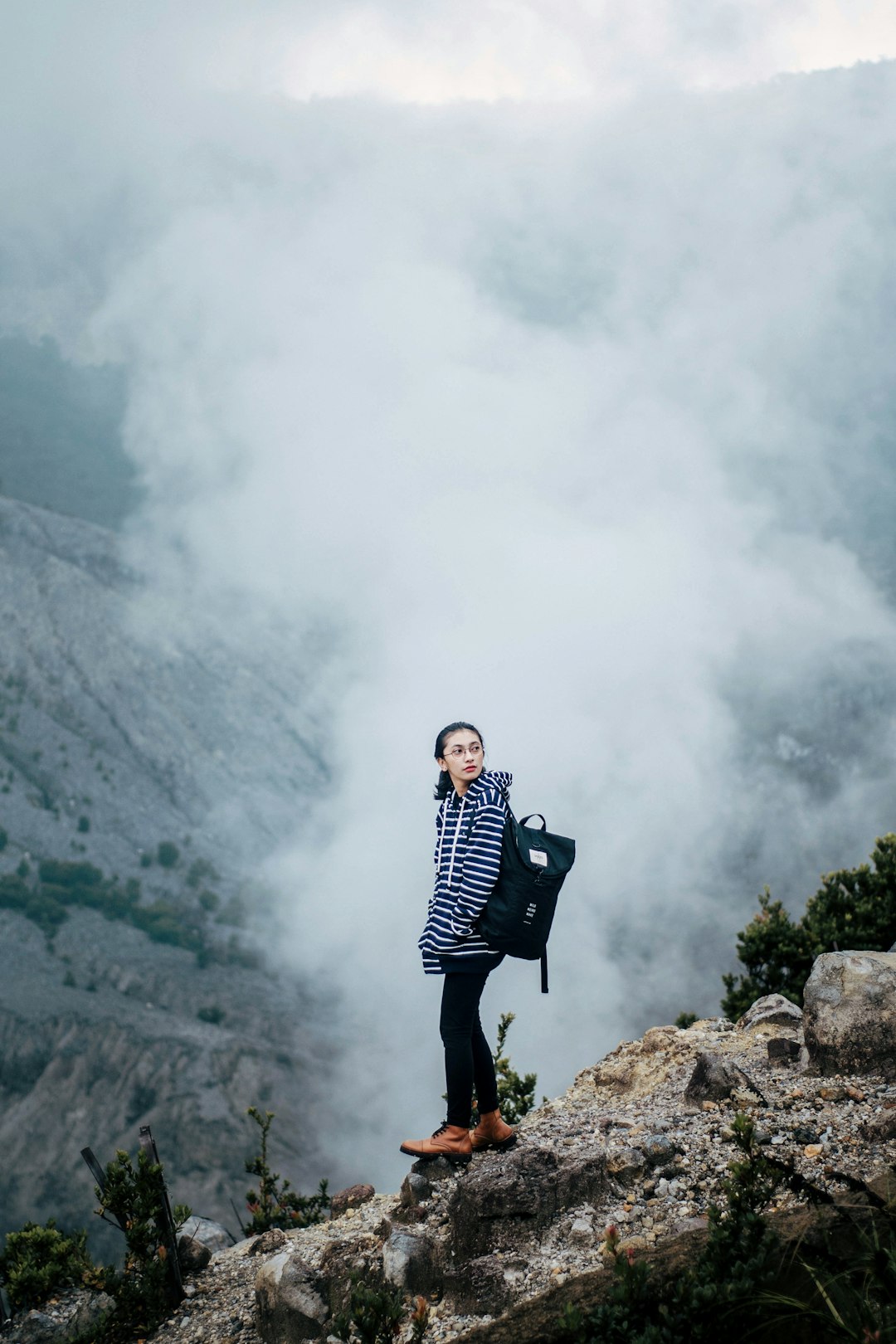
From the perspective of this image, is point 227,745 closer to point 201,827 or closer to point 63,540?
point 201,827

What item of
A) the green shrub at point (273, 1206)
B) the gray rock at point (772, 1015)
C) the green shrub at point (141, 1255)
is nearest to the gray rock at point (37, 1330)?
the green shrub at point (141, 1255)

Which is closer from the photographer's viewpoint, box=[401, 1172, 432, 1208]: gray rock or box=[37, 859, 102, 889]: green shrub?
box=[401, 1172, 432, 1208]: gray rock

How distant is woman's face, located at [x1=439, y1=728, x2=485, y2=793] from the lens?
18.3ft

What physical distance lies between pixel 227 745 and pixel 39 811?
28192mm

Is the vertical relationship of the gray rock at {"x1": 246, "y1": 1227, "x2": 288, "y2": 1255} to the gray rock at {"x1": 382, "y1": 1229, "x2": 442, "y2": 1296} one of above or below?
above

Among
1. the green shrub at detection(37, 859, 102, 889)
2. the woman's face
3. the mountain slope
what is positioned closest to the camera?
the woman's face

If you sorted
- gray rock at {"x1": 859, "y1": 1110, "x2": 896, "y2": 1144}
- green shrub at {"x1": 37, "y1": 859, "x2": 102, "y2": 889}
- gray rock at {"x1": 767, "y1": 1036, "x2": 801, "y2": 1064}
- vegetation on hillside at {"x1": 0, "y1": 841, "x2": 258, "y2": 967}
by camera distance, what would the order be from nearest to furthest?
gray rock at {"x1": 859, "y1": 1110, "x2": 896, "y2": 1144}, gray rock at {"x1": 767, "y1": 1036, "x2": 801, "y2": 1064}, vegetation on hillside at {"x1": 0, "y1": 841, "x2": 258, "y2": 967}, green shrub at {"x1": 37, "y1": 859, "x2": 102, "y2": 889}

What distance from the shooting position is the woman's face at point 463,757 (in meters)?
5.57

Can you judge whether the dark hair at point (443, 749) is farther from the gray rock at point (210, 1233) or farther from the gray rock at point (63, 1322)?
the gray rock at point (210, 1233)

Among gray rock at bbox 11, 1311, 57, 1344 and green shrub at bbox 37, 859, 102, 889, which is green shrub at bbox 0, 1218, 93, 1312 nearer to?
gray rock at bbox 11, 1311, 57, 1344

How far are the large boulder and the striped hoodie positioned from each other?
8.04ft

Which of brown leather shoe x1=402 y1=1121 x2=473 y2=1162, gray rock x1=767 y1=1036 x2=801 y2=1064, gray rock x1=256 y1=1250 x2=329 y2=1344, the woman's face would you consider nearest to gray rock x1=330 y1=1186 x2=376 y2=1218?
brown leather shoe x1=402 y1=1121 x2=473 y2=1162

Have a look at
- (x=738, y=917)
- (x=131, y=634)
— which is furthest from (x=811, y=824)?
(x=131, y=634)

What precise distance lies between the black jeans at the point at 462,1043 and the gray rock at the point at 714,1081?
1.59 meters
